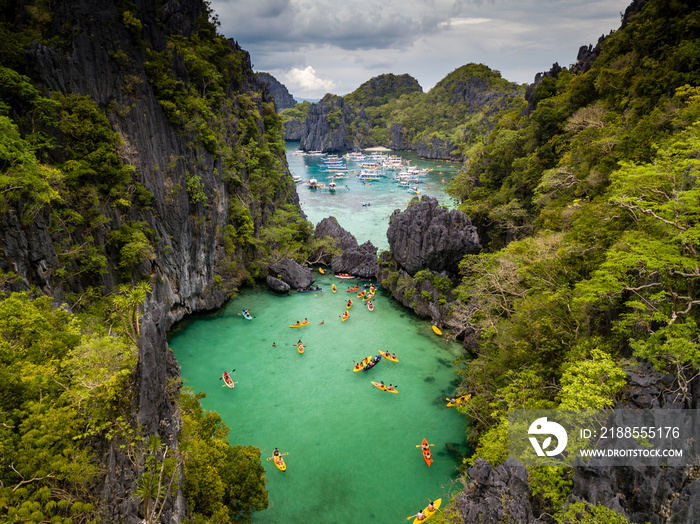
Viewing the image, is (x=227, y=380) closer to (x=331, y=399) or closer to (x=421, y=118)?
(x=331, y=399)

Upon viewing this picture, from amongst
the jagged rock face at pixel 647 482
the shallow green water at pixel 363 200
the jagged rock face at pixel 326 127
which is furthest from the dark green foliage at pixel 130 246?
the jagged rock face at pixel 326 127

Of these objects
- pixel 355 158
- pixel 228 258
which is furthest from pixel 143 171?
pixel 355 158

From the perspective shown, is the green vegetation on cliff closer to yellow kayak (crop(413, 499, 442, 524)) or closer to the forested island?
the forested island

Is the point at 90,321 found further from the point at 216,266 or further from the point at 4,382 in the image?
the point at 216,266

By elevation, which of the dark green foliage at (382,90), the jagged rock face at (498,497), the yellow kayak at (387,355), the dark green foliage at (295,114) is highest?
the dark green foliage at (382,90)

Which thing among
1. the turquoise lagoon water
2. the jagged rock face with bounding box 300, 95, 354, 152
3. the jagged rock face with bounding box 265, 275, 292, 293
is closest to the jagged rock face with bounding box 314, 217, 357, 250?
the turquoise lagoon water

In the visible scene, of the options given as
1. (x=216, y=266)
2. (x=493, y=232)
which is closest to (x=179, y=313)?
(x=216, y=266)

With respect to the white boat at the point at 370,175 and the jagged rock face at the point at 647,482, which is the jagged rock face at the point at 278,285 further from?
the white boat at the point at 370,175
